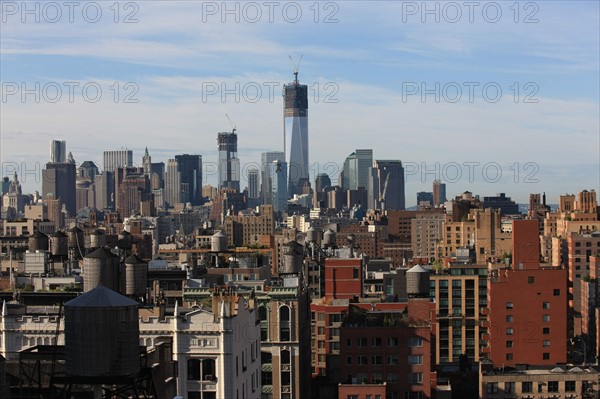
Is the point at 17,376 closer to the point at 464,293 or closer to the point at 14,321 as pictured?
the point at 14,321

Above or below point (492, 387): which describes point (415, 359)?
above

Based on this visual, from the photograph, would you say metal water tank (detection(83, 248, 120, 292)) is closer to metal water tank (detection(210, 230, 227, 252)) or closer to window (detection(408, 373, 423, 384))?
window (detection(408, 373, 423, 384))

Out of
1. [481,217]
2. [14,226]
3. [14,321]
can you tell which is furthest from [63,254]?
[14,226]

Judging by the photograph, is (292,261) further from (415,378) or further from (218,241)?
(218,241)

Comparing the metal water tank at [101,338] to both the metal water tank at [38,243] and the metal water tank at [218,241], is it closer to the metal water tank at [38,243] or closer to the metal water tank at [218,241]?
the metal water tank at [38,243]

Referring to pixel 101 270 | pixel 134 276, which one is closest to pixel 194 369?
pixel 101 270
